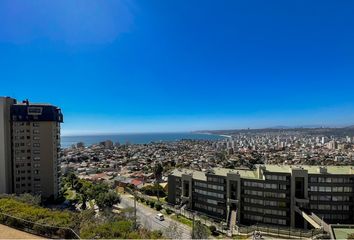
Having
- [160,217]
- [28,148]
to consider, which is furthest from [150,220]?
[28,148]

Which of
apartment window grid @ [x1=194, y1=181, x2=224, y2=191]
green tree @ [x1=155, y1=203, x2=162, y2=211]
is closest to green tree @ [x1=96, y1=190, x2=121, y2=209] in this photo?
green tree @ [x1=155, y1=203, x2=162, y2=211]

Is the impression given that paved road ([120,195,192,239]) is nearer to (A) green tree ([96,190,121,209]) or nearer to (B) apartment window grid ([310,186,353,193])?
(A) green tree ([96,190,121,209])

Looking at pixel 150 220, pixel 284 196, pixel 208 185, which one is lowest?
pixel 150 220

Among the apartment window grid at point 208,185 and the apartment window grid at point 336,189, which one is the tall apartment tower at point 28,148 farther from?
the apartment window grid at point 336,189

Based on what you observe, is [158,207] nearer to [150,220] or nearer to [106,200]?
[150,220]

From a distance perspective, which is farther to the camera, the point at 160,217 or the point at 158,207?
the point at 158,207

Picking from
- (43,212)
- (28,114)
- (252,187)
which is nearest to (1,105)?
(28,114)

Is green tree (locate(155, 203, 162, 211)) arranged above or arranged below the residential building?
below
